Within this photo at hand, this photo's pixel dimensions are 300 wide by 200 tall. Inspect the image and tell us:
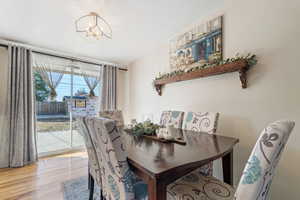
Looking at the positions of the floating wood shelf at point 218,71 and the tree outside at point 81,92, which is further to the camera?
the tree outside at point 81,92

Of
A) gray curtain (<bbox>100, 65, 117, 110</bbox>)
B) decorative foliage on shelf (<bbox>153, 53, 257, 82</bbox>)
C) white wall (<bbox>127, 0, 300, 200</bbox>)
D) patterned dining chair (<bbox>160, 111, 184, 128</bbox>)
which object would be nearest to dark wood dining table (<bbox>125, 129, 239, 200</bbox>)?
white wall (<bbox>127, 0, 300, 200</bbox>)

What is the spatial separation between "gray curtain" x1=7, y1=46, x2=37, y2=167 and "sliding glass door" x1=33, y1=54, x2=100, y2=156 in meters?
0.29

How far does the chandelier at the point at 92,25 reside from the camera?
7.12 ft

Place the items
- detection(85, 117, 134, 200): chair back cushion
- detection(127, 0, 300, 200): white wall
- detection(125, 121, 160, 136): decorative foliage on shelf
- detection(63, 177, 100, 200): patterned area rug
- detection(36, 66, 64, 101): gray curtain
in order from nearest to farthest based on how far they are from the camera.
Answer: detection(85, 117, 134, 200): chair back cushion, detection(127, 0, 300, 200): white wall, detection(125, 121, 160, 136): decorative foliage on shelf, detection(63, 177, 100, 200): patterned area rug, detection(36, 66, 64, 101): gray curtain

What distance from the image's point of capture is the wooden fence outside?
10.7 feet

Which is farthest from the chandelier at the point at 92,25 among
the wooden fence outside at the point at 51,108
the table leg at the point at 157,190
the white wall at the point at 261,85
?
the table leg at the point at 157,190

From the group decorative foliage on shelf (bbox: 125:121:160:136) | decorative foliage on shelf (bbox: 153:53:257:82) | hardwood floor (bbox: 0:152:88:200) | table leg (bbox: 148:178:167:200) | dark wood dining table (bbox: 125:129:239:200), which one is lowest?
hardwood floor (bbox: 0:152:88:200)

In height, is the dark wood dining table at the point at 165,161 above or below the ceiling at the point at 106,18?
below

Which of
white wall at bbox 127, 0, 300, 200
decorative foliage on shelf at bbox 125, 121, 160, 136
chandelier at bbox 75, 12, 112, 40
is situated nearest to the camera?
white wall at bbox 127, 0, 300, 200

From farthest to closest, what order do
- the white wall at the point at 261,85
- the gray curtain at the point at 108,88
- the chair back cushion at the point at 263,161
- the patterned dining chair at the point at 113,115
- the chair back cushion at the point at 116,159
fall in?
the gray curtain at the point at 108,88
the patterned dining chair at the point at 113,115
the white wall at the point at 261,85
the chair back cushion at the point at 116,159
the chair back cushion at the point at 263,161

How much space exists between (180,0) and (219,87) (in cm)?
125

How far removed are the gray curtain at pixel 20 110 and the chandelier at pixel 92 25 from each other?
4.50 ft

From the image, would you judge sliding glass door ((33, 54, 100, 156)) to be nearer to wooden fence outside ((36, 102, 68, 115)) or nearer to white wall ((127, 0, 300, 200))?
wooden fence outside ((36, 102, 68, 115))

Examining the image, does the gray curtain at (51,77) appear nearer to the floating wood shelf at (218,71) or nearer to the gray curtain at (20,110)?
the gray curtain at (20,110)
